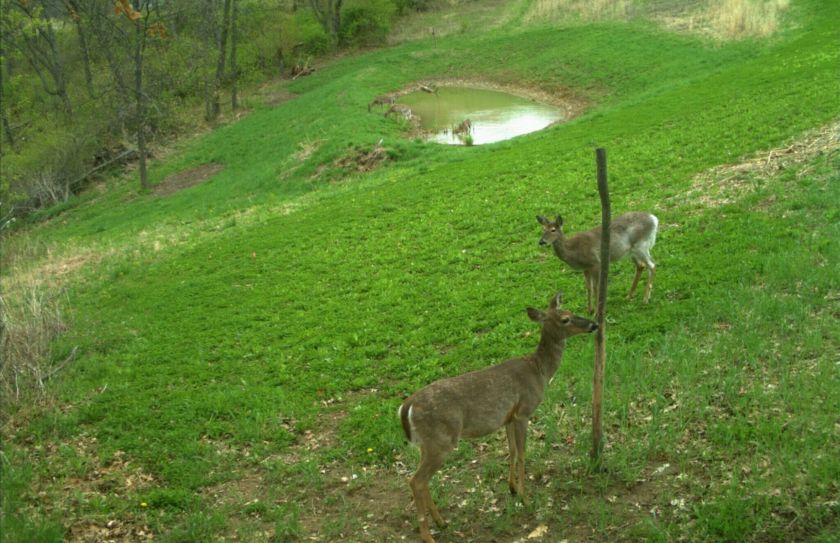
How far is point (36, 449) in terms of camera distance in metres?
10.6

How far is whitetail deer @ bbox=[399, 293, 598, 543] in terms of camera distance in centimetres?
745

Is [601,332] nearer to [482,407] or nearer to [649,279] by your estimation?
[482,407]

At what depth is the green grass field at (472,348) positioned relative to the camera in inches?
312

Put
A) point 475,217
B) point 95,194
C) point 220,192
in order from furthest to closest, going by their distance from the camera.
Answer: point 95,194 → point 220,192 → point 475,217

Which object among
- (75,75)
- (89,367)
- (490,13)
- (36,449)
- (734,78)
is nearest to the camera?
(36,449)

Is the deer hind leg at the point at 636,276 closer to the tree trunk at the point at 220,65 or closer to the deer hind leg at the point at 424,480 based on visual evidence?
the deer hind leg at the point at 424,480

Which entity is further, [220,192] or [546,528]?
[220,192]

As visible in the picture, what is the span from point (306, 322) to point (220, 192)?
A: 19.0m

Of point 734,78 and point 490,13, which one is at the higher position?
point 490,13

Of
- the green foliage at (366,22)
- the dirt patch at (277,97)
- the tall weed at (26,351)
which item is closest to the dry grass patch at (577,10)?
the green foliage at (366,22)

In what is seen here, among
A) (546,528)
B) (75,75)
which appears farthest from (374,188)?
(75,75)

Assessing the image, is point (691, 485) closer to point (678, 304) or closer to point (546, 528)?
point (546, 528)

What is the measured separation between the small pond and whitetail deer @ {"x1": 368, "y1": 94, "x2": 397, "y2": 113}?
669 millimetres

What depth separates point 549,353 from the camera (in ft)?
27.7
